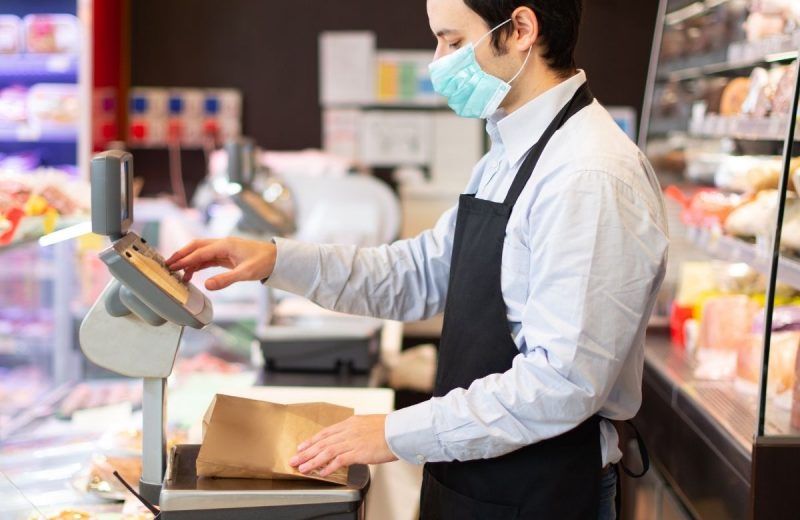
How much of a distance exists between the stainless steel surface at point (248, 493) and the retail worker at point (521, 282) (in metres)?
0.04

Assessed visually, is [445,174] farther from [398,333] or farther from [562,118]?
[562,118]

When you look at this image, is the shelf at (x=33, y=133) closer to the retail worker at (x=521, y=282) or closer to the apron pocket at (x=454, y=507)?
the retail worker at (x=521, y=282)

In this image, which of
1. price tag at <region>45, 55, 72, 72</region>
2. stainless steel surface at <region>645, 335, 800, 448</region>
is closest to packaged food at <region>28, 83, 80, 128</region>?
price tag at <region>45, 55, 72, 72</region>

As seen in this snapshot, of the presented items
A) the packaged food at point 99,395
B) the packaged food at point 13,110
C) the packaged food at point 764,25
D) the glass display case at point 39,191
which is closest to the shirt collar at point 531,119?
the glass display case at point 39,191

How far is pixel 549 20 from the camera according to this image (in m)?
1.74

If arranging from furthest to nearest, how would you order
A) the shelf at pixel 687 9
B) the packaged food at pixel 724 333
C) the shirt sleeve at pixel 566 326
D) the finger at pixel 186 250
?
the shelf at pixel 687 9
the packaged food at pixel 724 333
the finger at pixel 186 250
the shirt sleeve at pixel 566 326

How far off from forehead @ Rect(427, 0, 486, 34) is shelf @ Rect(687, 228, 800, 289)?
3.70 feet

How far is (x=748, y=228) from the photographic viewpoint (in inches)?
125

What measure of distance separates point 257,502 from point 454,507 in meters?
0.39

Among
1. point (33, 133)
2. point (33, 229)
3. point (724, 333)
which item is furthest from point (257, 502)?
point (33, 133)

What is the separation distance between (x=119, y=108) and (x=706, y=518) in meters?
5.18

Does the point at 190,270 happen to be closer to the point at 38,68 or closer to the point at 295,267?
the point at 295,267

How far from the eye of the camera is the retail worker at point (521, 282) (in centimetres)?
158

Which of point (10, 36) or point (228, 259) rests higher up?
point (10, 36)
